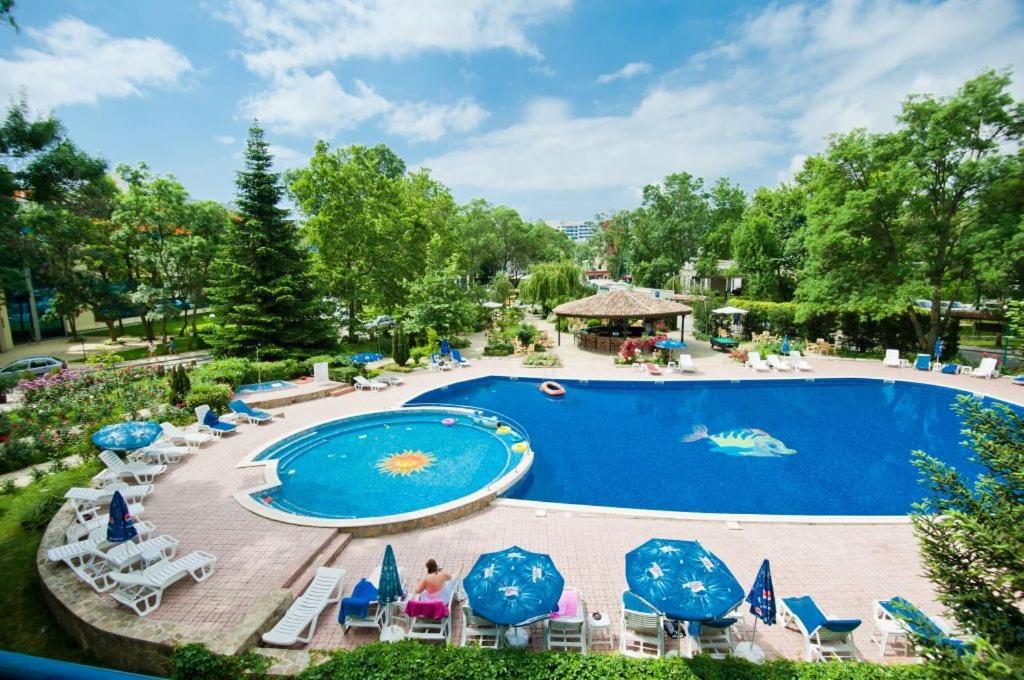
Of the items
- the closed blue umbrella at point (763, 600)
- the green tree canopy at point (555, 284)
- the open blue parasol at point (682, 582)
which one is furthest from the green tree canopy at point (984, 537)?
the green tree canopy at point (555, 284)

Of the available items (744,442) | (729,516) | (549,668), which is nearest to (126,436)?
(549,668)

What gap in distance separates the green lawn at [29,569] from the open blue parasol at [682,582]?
7483 millimetres

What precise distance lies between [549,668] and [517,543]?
11.0ft

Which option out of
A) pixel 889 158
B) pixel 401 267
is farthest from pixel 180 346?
pixel 889 158

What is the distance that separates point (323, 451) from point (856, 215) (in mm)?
24228

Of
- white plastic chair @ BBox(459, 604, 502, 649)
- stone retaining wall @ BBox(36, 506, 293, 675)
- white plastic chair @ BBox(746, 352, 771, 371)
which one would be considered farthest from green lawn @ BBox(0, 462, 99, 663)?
white plastic chair @ BBox(746, 352, 771, 371)

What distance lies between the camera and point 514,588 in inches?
233

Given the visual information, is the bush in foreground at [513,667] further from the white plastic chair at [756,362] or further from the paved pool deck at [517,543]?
the white plastic chair at [756,362]

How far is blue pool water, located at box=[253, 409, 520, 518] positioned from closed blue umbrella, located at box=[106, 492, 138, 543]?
8.10 ft

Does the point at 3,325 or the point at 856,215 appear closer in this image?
the point at 856,215

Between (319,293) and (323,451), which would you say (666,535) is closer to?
(323,451)

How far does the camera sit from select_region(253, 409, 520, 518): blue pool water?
10.6 metres

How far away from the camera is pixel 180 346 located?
26719 mm

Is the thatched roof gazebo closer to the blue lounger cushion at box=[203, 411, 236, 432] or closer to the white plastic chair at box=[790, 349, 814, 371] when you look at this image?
the white plastic chair at box=[790, 349, 814, 371]
